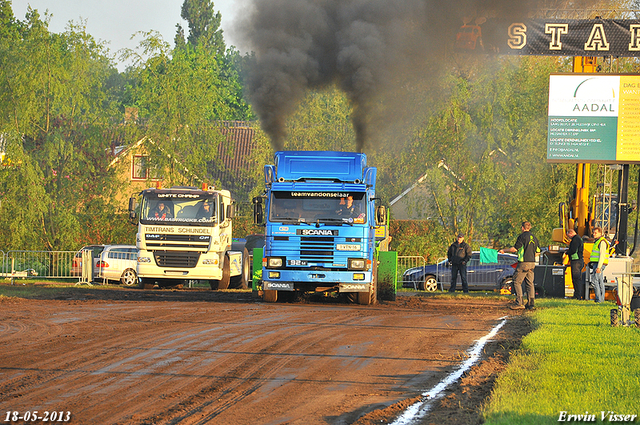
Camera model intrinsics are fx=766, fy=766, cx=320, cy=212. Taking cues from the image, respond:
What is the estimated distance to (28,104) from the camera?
101 ft

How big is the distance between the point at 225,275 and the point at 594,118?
12285mm

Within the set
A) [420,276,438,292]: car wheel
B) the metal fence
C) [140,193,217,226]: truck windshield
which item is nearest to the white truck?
[140,193,217,226]: truck windshield

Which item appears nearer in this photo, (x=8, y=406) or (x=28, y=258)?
(x=8, y=406)

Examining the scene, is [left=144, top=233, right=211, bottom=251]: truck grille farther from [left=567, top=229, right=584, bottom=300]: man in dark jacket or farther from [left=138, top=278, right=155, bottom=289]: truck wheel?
[left=567, top=229, right=584, bottom=300]: man in dark jacket

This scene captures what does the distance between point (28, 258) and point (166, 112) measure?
9.10m

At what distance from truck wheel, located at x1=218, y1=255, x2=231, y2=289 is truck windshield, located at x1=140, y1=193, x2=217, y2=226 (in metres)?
2.07

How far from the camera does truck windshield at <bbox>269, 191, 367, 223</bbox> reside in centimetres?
1734

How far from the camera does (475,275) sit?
1046 inches

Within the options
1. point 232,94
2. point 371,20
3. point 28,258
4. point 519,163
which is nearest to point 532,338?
point 371,20

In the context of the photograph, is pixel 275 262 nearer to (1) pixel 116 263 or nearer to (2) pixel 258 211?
(2) pixel 258 211

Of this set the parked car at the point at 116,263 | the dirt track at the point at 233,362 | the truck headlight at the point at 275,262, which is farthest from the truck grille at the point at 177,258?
the parked car at the point at 116,263

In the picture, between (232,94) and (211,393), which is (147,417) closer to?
(211,393)

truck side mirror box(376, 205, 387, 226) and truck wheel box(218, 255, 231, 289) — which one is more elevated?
truck side mirror box(376, 205, 387, 226)

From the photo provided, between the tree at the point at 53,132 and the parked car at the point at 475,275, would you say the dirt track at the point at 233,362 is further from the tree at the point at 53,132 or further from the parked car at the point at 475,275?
the tree at the point at 53,132
